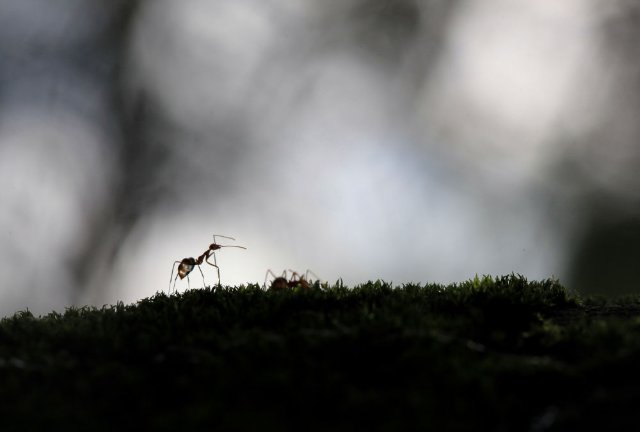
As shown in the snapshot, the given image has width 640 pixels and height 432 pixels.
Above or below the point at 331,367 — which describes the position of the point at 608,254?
above

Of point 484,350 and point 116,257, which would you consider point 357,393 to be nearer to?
point 484,350

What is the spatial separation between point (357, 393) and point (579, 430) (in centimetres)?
79

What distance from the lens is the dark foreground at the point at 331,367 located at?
2229 mm

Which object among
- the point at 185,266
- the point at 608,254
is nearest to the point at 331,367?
the point at 185,266

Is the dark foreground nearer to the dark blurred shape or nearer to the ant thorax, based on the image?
the ant thorax

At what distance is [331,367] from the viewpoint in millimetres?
2590

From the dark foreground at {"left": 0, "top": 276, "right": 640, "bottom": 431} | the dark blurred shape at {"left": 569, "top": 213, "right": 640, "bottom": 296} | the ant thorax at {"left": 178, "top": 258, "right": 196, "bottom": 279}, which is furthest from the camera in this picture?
the dark blurred shape at {"left": 569, "top": 213, "right": 640, "bottom": 296}

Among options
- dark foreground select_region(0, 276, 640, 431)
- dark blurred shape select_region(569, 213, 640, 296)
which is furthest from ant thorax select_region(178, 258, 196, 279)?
dark blurred shape select_region(569, 213, 640, 296)

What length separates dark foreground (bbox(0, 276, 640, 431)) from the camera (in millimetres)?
2229

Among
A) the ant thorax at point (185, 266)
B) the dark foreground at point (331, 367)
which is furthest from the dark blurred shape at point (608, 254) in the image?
the dark foreground at point (331, 367)

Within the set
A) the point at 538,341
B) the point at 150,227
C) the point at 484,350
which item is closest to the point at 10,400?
the point at 484,350

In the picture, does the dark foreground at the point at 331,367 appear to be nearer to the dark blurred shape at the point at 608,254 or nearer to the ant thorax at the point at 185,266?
the ant thorax at the point at 185,266

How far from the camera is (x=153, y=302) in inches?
156

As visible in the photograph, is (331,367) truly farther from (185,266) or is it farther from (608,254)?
(608,254)
